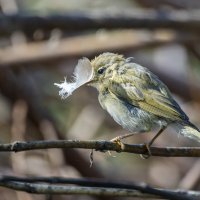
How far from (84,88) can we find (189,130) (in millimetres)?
3540

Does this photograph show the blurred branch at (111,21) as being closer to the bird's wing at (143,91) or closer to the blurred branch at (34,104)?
the blurred branch at (34,104)

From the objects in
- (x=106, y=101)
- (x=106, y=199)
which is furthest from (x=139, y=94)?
(x=106, y=199)

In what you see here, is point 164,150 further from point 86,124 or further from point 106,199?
point 86,124

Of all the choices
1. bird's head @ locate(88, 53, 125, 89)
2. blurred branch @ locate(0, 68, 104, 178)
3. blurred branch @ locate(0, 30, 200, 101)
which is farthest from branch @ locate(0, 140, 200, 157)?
blurred branch @ locate(0, 30, 200, 101)

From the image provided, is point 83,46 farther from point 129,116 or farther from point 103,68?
point 129,116

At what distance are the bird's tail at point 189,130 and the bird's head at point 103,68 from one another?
61cm

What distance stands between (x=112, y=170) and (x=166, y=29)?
5.27 feet

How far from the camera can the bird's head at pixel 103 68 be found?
472 centimetres

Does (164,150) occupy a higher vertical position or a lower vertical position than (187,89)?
lower

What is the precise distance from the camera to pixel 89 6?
870 cm

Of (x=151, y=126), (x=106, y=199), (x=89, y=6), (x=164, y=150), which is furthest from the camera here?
(x=89, y=6)

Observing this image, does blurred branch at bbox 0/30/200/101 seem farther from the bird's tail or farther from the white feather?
the bird's tail

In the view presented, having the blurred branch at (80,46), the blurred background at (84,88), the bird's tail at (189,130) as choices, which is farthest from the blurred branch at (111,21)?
the bird's tail at (189,130)

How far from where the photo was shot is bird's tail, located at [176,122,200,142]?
14.1 ft
